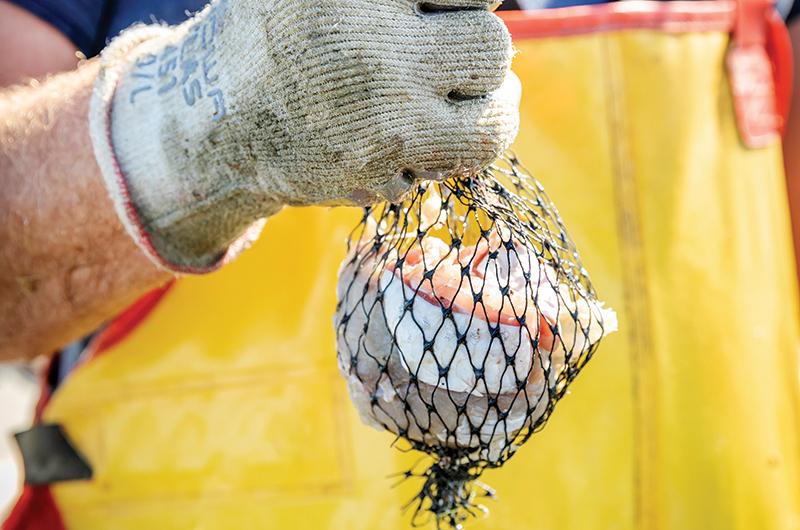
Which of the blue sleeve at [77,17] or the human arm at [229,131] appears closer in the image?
the human arm at [229,131]

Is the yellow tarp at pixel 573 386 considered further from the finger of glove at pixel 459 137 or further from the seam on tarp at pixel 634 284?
the finger of glove at pixel 459 137

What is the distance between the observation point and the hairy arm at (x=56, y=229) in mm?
1053

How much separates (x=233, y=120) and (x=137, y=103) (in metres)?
0.16

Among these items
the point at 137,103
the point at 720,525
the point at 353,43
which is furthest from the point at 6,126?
the point at 720,525

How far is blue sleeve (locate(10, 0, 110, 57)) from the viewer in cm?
124

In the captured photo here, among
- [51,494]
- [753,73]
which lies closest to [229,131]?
[51,494]

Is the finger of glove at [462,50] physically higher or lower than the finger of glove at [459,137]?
higher

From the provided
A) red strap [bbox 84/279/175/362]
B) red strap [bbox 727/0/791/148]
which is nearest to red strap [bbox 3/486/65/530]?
red strap [bbox 84/279/175/362]

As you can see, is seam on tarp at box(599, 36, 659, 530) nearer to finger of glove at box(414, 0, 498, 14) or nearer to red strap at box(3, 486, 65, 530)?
finger of glove at box(414, 0, 498, 14)

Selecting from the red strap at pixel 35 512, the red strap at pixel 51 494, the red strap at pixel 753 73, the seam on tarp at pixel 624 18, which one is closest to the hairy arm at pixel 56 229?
the red strap at pixel 51 494

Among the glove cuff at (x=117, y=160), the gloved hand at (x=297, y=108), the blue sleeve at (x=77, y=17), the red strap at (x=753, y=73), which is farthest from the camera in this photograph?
the red strap at (x=753, y=73)

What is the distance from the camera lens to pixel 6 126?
1089 mm

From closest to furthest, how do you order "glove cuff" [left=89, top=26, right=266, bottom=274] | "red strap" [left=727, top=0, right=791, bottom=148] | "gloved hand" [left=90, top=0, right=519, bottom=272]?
"gloved hand" [left=90, top=0, right=519, bottom=272]
"glove cuff" [left=89, top=26, right=266, bottom=274]
"red strap" [left=727, top=0, right=791, bottom=148]

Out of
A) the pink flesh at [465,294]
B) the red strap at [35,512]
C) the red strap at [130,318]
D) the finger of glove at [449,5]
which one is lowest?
the red strap at [35,512]
